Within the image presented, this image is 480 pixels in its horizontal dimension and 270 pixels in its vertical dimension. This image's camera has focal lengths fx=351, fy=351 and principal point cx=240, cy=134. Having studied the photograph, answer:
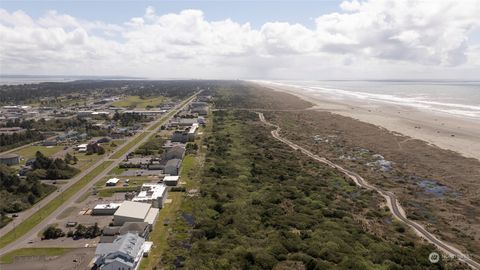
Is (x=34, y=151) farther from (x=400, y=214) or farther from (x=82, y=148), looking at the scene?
(x=400, y=214)

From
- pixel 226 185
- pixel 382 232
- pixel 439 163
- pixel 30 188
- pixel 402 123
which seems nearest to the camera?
pixel 382 232

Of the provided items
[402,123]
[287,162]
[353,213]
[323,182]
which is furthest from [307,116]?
[353,213]

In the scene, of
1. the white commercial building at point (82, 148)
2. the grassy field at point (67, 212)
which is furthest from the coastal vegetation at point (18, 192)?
the white commercial building at point (82, 148)

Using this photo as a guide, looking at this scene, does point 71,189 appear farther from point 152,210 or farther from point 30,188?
point 152,210

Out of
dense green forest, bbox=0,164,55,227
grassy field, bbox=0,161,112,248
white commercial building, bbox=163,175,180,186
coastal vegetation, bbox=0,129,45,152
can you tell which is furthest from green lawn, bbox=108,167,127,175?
coastal vegetation, bbox=0,129,45,152

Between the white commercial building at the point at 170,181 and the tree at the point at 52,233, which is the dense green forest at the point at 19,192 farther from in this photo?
the white commercial building at the point at 170,181

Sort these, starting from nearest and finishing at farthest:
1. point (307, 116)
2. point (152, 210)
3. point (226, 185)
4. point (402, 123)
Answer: point (152, 210)
point (226, 185)
point (402, 123)
point (307, 116)
